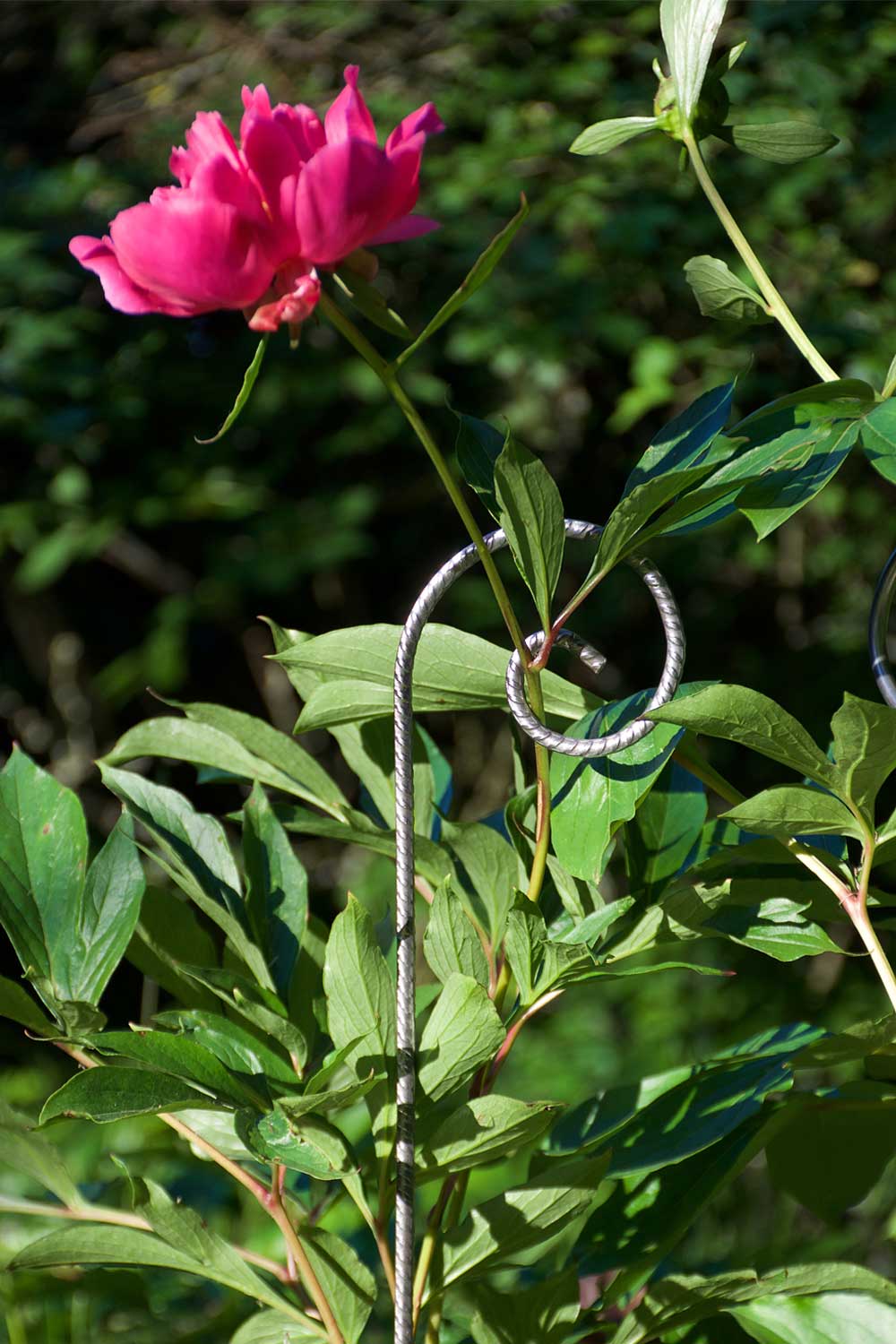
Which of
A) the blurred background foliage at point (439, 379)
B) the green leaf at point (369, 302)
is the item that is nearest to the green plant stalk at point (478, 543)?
the green leaf at point (369, 302)

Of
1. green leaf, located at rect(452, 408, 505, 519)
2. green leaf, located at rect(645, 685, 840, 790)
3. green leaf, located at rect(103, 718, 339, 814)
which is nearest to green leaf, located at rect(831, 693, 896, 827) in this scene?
green leaf, located at rect(645, 685, 840, 790)

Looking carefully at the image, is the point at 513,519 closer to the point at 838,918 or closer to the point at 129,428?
the point at 838,918

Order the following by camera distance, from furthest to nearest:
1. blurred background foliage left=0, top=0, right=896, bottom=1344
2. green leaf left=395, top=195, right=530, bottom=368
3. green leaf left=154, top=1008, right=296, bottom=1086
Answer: blurred background foliage left=0, top=0, right=896, bottom=1344, green leaf left=154, top=1008, right=296, bottom=1086, green leaf left=395, top=195, right=530, bottom=368

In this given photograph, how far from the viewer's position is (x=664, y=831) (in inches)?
17.8

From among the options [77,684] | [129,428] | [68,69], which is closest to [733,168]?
[129,428]

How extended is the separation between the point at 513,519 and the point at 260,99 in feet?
0.46

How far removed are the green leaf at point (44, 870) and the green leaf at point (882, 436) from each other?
28 cm

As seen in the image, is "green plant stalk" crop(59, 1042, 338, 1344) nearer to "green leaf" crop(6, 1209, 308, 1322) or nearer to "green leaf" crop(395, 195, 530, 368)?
"green leaf" crop(6, 1209, 308, 1322)

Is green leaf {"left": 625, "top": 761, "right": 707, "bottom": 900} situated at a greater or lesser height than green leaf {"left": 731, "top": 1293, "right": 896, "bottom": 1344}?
greater

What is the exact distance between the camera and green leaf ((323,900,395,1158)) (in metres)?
0.38

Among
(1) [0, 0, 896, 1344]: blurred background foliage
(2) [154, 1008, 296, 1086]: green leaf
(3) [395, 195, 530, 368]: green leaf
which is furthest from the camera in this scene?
(1) [0, 0, 896, 1344]: blurred background foliage

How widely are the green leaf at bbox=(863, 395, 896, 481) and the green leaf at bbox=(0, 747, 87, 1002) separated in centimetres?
28

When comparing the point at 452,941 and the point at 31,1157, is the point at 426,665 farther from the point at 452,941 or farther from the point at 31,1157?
the point at 31,1157

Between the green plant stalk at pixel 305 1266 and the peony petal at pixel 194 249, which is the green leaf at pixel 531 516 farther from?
the green plant stalk at pixel 305 1266
